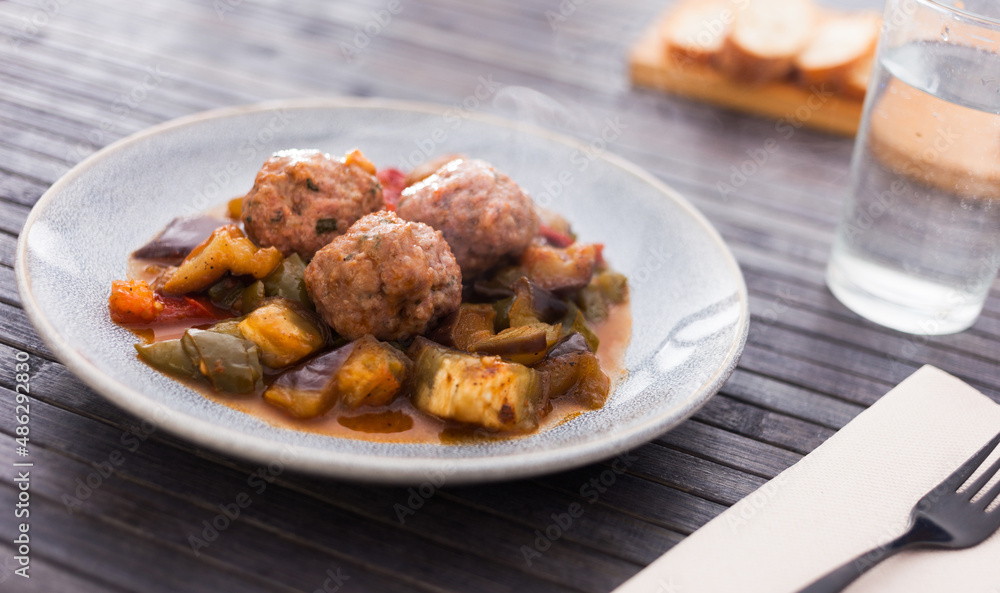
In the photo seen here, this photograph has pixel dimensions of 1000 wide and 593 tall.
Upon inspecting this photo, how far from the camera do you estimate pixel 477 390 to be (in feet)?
8.47

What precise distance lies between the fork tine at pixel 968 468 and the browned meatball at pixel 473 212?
1693 mm

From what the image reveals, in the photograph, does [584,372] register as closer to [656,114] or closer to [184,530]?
[184,530]

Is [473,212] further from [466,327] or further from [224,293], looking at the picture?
[224,293]

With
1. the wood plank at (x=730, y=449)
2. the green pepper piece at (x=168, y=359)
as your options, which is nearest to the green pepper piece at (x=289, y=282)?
the green pepper piece at (x=168, y=359)

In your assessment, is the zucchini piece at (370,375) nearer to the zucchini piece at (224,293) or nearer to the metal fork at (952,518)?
the zucchini piece at (224,293)

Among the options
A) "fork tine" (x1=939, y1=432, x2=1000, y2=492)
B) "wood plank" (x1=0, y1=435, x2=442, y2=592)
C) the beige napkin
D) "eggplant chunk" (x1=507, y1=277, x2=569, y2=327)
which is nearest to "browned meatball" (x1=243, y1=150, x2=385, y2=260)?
"eggplant chunk" (x1=507, y1=277, x2=569, y2=327)

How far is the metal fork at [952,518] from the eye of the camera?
7.83 feet

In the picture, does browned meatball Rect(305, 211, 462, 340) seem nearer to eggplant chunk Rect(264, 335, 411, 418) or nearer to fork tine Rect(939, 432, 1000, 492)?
eggplant chunk Rect(264, 335, 411, 418)

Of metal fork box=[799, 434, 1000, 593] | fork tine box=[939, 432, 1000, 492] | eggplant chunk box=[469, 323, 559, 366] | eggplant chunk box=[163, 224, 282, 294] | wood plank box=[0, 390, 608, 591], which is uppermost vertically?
eggplant chunk box=[163, 224, 282, 294]

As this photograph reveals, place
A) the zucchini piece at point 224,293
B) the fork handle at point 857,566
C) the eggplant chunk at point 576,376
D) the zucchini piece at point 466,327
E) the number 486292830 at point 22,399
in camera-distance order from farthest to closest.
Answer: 1. the zucchini piece at point 224,293
2. the zucchini piece at point 466,327
3. the eggplant chunk at point 576,376
4. the number 486292830 at point 22,399
5. the fork handle at point 857,566

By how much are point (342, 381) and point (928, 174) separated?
99.7 inches

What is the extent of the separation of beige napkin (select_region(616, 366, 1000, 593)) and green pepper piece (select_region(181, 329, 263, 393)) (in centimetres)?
132

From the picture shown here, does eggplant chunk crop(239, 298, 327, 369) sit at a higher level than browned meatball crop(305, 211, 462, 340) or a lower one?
lower

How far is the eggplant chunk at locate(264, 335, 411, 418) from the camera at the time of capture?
8.41 feet
